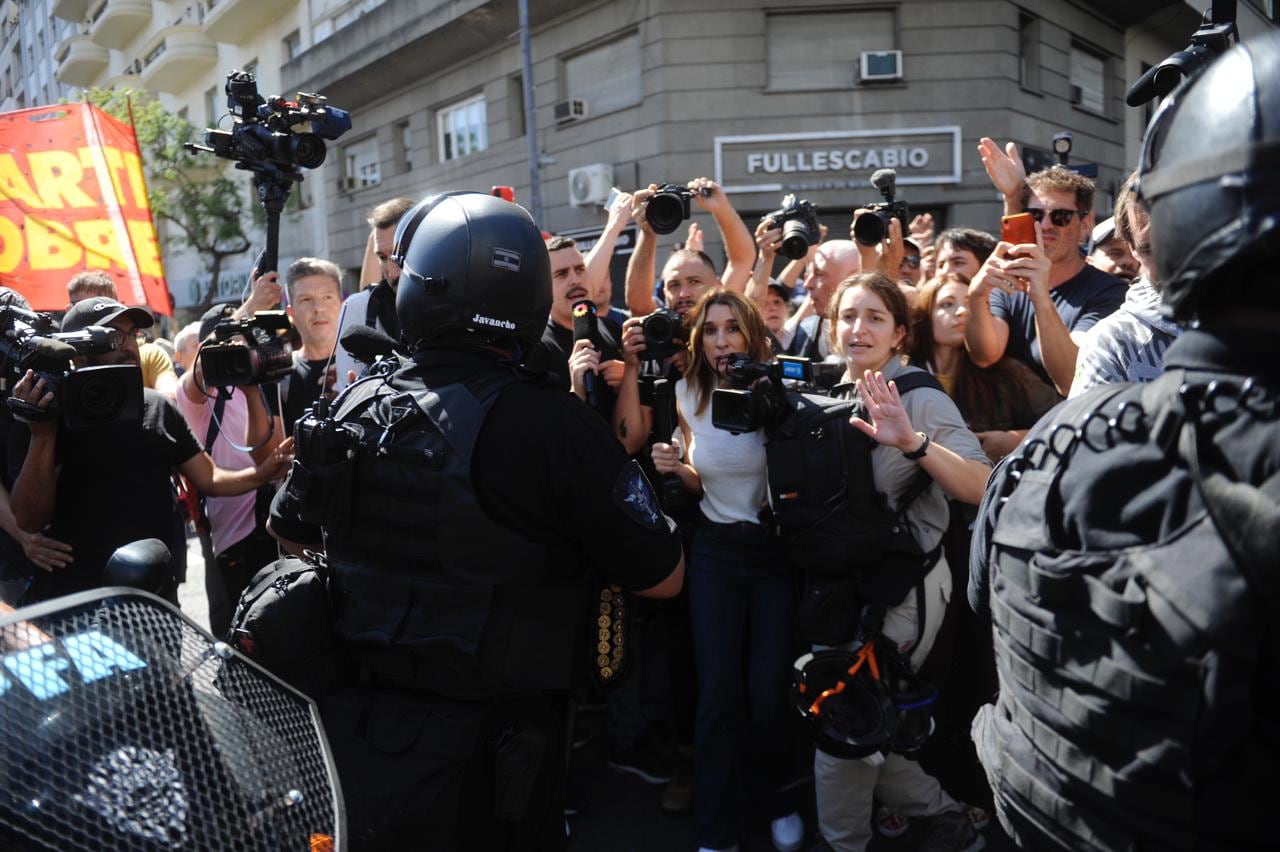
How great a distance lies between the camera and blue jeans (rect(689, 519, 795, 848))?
2.95 metres

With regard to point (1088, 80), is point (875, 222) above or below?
below

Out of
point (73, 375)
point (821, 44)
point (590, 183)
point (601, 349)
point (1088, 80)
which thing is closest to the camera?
point (73, 375)

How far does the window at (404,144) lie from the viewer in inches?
680

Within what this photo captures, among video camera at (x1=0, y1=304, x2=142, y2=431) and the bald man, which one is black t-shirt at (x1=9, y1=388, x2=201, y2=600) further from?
the bald man

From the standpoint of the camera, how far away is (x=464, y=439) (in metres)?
1.78

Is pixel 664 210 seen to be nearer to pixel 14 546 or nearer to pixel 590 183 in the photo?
pixel 14 546

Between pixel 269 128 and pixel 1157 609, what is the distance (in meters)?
3.04

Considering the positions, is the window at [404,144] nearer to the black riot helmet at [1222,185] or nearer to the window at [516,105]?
the window at [516,105]

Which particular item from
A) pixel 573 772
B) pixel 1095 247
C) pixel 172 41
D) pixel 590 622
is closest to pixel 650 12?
pixel 1095 247

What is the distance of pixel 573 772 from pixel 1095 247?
3.38m

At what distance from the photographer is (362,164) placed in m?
18.5

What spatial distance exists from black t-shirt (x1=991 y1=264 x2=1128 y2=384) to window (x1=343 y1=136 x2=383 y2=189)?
53.6 ft

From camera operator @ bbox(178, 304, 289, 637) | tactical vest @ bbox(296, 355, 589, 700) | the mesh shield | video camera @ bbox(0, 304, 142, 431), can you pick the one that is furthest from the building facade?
the mesh shield

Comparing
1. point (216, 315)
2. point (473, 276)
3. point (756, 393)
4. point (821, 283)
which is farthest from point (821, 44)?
point (473, 276)
